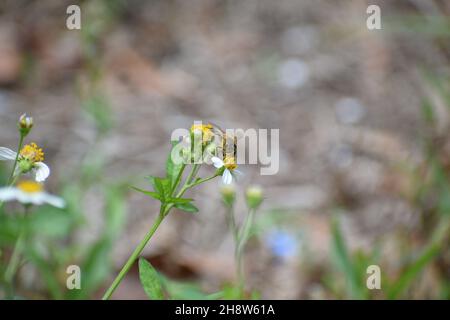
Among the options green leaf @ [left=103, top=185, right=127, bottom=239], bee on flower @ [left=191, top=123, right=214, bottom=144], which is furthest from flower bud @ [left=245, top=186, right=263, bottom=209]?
green leaf @ [left=103, top=185, right=127, bottom=239]

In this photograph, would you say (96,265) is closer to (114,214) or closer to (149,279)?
(114,214)

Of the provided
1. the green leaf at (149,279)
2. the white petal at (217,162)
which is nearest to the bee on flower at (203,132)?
the white petal at (217,162)

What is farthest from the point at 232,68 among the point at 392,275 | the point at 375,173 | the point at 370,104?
the point at 392,275

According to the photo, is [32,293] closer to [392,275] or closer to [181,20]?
[392,275]

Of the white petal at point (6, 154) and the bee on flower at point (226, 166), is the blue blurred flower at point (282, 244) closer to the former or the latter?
the bee on flower at point (226, 166)

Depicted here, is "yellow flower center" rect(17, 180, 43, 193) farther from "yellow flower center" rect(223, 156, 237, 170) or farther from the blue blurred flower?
the blue blurred flower

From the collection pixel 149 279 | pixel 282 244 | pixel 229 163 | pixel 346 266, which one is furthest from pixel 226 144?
pixel 282 244
